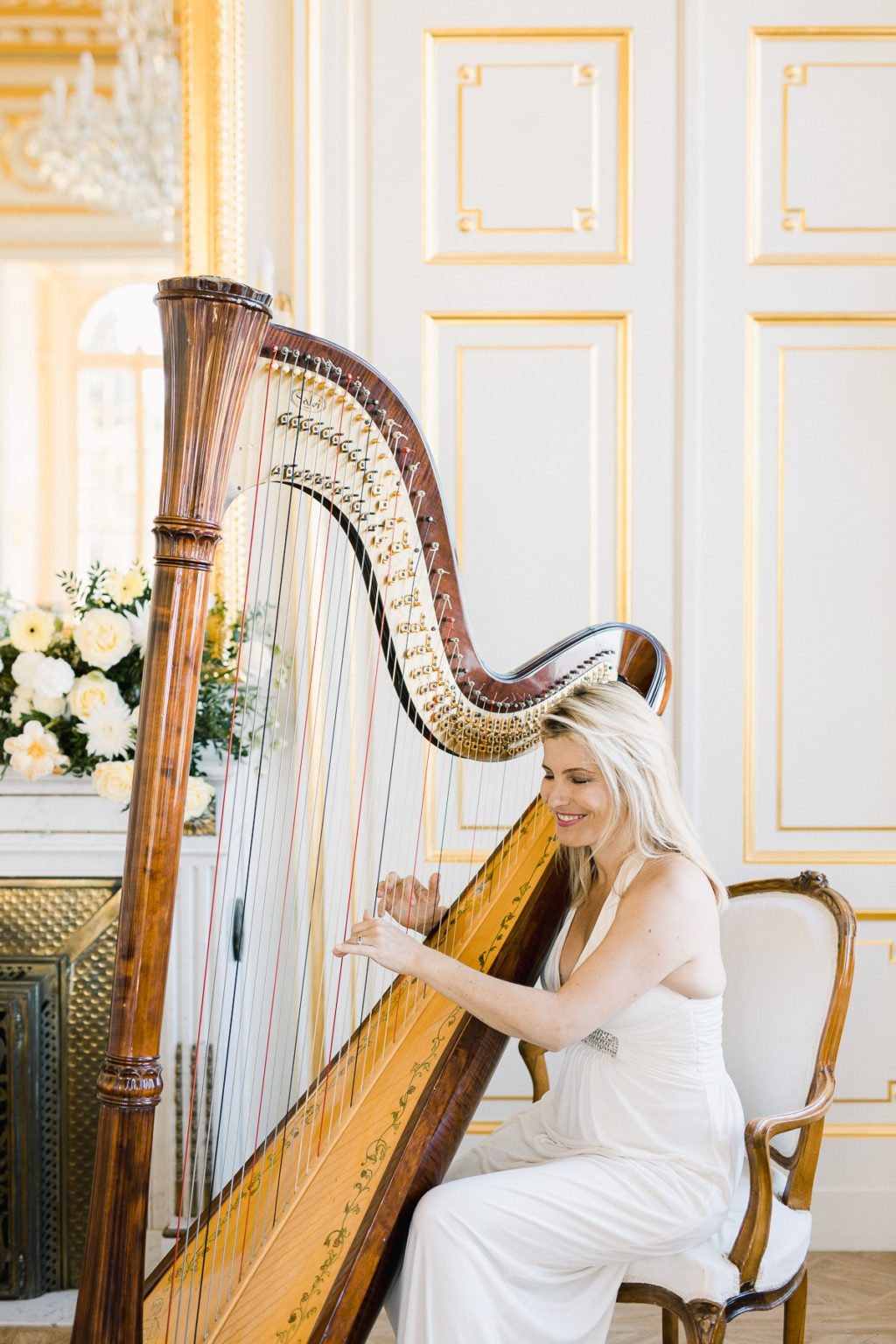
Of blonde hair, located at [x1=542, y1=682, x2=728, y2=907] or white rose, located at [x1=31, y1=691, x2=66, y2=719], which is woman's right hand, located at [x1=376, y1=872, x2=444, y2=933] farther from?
white rose, located at [x1=31, y1=691, x2=66, y2=719]

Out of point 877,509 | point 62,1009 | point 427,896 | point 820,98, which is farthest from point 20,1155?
point 820,98

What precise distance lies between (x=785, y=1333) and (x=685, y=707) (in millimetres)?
1321

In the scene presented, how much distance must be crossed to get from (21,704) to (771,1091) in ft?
5.15

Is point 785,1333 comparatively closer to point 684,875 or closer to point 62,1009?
point 684,875

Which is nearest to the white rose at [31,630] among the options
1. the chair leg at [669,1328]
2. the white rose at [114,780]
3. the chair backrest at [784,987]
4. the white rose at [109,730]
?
the white rose at [109,730]

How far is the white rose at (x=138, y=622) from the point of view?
7.63ft

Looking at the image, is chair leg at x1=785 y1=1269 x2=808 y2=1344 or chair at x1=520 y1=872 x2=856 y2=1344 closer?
chair at x1=520 y1=872 x2=856 y2=1344

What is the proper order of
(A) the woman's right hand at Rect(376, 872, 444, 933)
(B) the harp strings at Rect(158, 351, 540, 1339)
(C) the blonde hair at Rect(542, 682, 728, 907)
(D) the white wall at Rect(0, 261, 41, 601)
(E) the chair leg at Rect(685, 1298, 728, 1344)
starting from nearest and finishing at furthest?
(E) the chair leg at Rect(685, 1298, 728, 1344)
(C) the blonde hair at Rect(542, 682, 728, 907)
(A) the woman's right hand at Rect(376, 872, 444, 933)
(B) the harp strings at Rect(158, 351, 540, 1339)
(D) the white wall at Rect(0, 261, 41, 601)

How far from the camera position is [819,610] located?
9.16ft

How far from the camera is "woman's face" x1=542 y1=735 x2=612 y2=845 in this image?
1.80m

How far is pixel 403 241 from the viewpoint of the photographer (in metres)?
2.74

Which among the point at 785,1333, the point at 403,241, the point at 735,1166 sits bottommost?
the point at 785,1333

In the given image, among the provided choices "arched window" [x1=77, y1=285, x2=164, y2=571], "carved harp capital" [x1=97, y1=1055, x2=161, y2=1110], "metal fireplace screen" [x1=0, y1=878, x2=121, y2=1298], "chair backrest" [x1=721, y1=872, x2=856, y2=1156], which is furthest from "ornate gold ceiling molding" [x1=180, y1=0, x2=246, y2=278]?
"carved harp capital" [x1=97, y1=1055, x2=161, y2=1110]

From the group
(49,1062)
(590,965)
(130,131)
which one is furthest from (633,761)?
(130,131)
